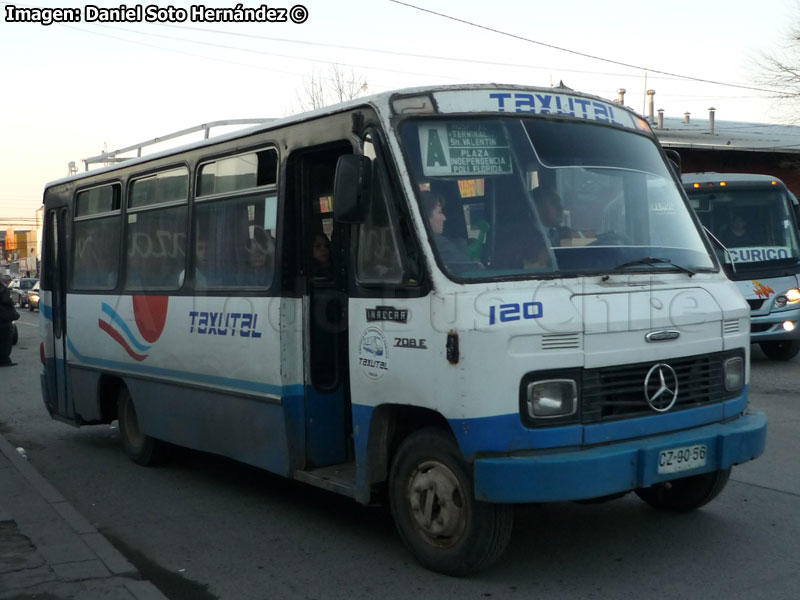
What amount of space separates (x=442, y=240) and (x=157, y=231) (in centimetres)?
390

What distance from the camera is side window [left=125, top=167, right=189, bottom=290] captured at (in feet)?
26.0

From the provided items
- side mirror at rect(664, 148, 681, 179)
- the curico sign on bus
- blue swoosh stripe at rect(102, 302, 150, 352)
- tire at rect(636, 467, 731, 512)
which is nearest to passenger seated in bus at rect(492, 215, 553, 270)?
side mirror at rect(664, 148, 681, 179)

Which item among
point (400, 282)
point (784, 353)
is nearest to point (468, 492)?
point (400, 282)

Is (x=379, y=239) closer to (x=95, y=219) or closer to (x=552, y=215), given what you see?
(x=552, y=215)

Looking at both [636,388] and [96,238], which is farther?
[96,238]

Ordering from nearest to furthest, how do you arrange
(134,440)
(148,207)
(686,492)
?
(686,492) → (148,207) → (134,440)

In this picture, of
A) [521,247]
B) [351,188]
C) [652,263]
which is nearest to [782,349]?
[652,263]

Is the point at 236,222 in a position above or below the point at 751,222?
below

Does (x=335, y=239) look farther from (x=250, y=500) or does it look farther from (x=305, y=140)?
(x=250, y=500)

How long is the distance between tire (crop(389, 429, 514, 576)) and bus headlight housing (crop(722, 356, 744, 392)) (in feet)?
5.04

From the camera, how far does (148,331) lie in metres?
8.31

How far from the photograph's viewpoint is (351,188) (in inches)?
210

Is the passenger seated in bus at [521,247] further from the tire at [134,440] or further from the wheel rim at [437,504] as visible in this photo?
the tire at [134,440]

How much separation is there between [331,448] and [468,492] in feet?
5.57
